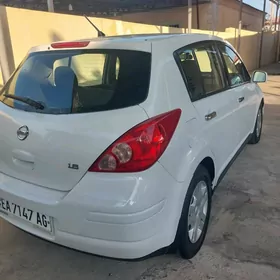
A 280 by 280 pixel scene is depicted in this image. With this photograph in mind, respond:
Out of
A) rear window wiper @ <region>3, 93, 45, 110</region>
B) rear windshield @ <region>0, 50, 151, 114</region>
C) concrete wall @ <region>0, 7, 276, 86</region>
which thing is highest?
concrete wall @ <region>0, 7, 276, 86</region>

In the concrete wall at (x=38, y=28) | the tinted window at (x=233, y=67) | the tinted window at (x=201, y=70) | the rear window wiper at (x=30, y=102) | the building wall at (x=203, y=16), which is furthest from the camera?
the building wall at (x=203, y=16)

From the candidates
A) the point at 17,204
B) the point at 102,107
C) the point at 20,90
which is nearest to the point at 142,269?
the point at 17,204

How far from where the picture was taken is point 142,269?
84.4 inches

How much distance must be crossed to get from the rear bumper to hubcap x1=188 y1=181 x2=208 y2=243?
334 mm

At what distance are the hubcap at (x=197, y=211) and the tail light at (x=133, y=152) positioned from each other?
621mm

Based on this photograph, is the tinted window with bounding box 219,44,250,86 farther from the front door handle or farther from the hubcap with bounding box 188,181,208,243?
the hubcap with bounding box 188,181,208,243

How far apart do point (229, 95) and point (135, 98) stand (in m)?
1.40

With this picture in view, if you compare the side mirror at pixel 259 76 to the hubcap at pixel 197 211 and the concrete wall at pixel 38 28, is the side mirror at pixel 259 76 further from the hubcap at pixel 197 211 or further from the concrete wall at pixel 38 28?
the concrete wall at pixel 38 28

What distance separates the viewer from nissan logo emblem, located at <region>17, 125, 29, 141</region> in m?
1.87

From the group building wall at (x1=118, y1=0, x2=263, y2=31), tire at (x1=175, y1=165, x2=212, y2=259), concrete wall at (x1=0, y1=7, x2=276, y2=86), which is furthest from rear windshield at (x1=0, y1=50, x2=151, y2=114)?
building wall at (x1=118, y1=0, x2=263, y2=31)

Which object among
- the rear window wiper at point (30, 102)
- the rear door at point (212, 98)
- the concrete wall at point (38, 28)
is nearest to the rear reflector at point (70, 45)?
the rear window wiper at point (30, 102)

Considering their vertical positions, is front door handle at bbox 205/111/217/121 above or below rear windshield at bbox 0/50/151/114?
below

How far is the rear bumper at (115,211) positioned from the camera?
1631mm

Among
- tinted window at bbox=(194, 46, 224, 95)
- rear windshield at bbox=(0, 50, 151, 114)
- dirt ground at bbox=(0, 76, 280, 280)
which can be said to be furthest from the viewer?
tinted window at bbox=(194, 46, 224, 95)
